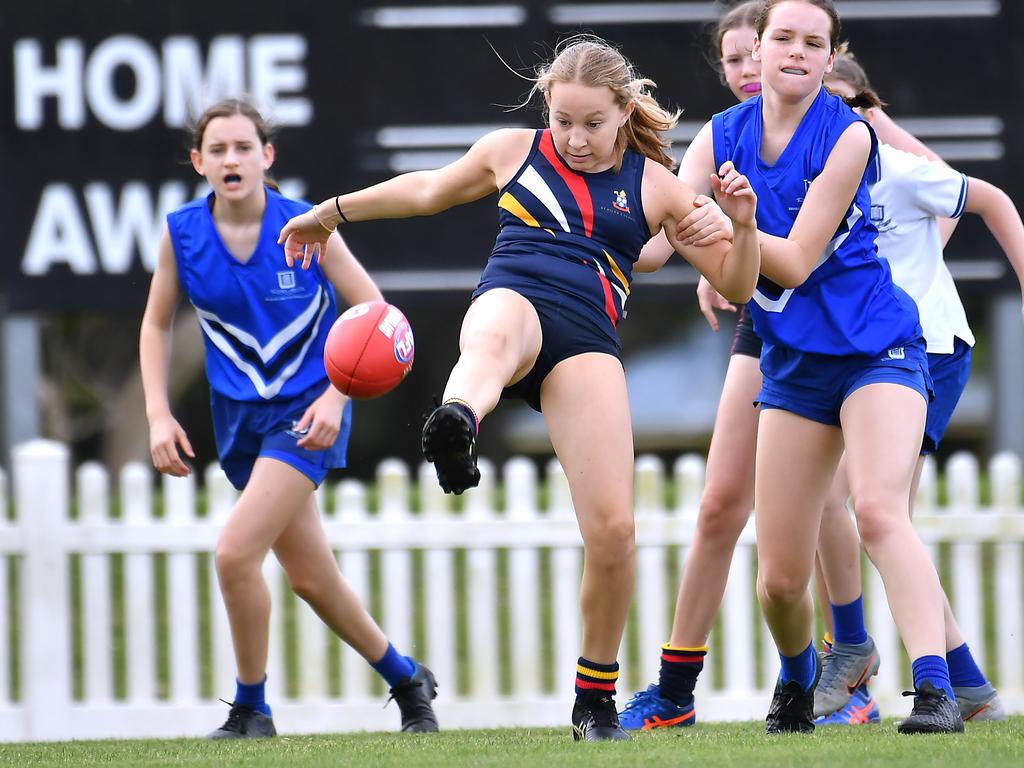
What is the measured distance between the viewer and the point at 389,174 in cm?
731

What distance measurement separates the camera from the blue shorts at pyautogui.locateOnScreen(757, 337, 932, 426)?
3.75 meters

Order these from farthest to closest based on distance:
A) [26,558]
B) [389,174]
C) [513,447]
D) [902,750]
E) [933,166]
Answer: [513,447] → [389,174] → [26,558] → [933,166] → [902,750]

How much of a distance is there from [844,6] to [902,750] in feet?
15.8

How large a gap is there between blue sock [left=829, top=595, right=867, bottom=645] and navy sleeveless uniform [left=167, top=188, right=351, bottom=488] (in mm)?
1602

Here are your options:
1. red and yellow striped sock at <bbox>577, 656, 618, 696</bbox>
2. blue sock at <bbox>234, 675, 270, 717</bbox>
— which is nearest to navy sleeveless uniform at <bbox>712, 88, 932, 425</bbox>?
red and yellow striped sock at <bbox>577, 656, 618, 696</bbox>

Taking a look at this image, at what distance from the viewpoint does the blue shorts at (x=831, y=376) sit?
3.75m

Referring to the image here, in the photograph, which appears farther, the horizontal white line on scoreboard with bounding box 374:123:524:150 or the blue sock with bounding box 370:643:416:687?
the horizontal white line on scoreboard with bounding box 374:123:524:150

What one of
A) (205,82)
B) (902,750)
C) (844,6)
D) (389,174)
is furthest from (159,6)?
(902,750)

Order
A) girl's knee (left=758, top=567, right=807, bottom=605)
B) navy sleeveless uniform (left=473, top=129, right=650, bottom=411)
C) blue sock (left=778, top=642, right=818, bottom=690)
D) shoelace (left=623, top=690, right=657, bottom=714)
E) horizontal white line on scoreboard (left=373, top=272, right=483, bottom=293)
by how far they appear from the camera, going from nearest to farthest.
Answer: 1. navy sleeveless uniform (left=473, top=129, right=650, bottom=411)
2. girl's knee (left=758, top=567, right=807, bottom=605)
3. blue sock (left=778, top=642, right=818, bottom=690)
4. shoelace (left=623, top=690, right=657, bottom=714)
5. horizontal white line on scoreboard (left=373, top=272, right=483, bottom=293)

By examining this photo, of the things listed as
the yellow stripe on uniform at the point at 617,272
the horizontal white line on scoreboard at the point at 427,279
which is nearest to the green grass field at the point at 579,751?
the yellow stripe on uniform at the point at 617,272

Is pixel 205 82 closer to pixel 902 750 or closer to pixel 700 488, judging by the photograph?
pixel 700 488

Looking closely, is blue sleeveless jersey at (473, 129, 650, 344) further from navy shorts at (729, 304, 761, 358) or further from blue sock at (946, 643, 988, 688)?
blue sock at (946, 643, 988, 688)

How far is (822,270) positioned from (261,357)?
179 cm

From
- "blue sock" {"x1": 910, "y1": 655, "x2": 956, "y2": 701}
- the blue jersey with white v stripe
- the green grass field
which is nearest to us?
the green grass field
